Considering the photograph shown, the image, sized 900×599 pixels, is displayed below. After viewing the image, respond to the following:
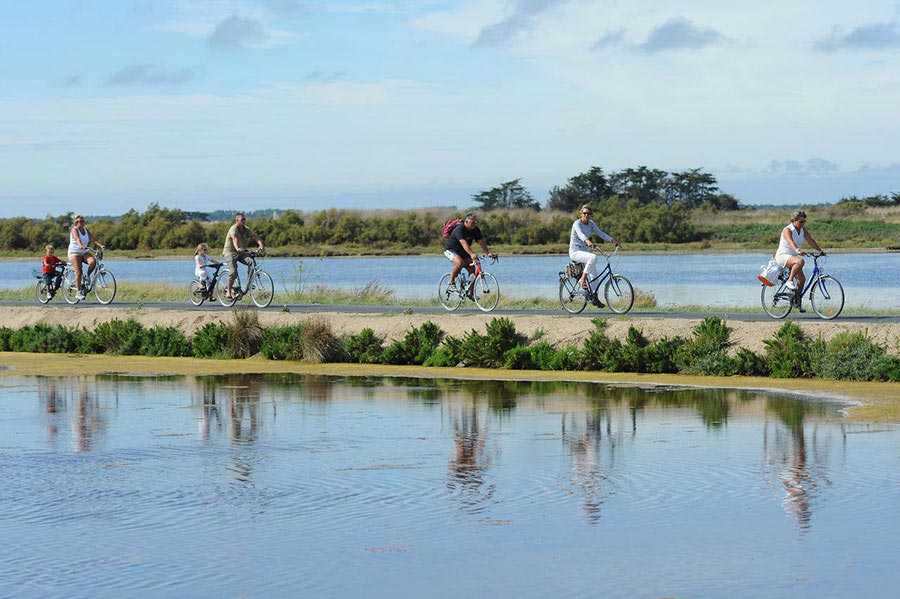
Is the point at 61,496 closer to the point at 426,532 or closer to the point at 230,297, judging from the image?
the point at 426,532

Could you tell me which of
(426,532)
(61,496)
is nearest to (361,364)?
(61,496)

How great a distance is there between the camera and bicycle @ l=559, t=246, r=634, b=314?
25.3 meters

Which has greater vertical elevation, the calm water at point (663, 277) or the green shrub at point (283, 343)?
the calm water at point (663, 277)

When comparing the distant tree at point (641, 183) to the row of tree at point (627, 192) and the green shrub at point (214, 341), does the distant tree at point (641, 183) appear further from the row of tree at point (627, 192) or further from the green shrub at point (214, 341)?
the green shrub at point (214, 341)

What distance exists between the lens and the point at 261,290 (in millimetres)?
30297

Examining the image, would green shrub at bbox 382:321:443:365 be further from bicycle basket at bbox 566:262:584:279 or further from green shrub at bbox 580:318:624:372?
bicycle basket at bbox 566:262:584:279

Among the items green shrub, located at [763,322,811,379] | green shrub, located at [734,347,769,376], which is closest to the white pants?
green shrub, located at [734,347,769,376]

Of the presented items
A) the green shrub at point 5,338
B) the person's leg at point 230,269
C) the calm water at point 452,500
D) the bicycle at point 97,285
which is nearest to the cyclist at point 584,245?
the calm water at point 452,500

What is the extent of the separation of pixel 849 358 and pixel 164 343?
13036 mm

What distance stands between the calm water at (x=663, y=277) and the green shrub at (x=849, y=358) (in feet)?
48.5

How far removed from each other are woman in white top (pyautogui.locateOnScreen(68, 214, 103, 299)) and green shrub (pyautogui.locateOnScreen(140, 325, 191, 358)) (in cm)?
532

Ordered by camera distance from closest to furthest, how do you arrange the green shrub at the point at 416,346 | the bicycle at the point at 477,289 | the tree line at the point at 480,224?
1. the green shrub at the point at 416,346
2. the bicycle at the point at 477,289
3. the tree line at the point at 480,224

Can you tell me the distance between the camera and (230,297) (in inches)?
1200

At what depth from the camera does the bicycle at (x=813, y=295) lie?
23.0 m
